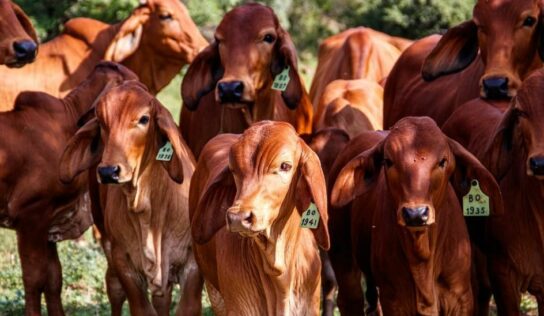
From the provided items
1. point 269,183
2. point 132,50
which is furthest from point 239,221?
point 132,50

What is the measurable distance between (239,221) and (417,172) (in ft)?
3.60

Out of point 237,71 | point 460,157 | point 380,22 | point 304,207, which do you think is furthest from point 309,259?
point 380,22

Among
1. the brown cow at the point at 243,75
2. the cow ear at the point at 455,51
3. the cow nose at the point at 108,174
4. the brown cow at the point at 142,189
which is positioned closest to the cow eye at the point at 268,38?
the brown cow at the point at 243,75

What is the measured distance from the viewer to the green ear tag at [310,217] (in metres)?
7.65

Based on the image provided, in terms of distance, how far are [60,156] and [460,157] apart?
2979 millimetres

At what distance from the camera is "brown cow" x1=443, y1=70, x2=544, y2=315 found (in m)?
8.38

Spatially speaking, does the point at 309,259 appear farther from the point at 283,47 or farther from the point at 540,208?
the point at 283,47

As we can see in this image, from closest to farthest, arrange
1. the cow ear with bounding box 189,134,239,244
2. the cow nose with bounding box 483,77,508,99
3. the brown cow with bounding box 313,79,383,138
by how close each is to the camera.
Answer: the cow ear with bounding box 189,134,239,244 < the cow nose with bounding box 483,77,508,99 < the brown cow with bounding box 313,79,383,138

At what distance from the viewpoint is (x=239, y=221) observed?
23.5ft

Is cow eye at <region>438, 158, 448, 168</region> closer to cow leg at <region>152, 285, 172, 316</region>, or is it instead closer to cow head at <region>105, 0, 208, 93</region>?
cow leg at <region>152, 285, 172, 316</region>

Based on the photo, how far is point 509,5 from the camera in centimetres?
969

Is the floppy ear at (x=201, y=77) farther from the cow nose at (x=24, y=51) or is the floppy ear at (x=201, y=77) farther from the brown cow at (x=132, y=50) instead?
the brown cow at (x=132, y=50)

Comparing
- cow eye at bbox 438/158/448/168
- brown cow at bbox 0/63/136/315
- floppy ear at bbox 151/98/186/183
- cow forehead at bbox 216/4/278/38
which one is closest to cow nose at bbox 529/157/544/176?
cow eye at bbox 438/158/448/168

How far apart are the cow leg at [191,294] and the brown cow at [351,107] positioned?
2.43m
